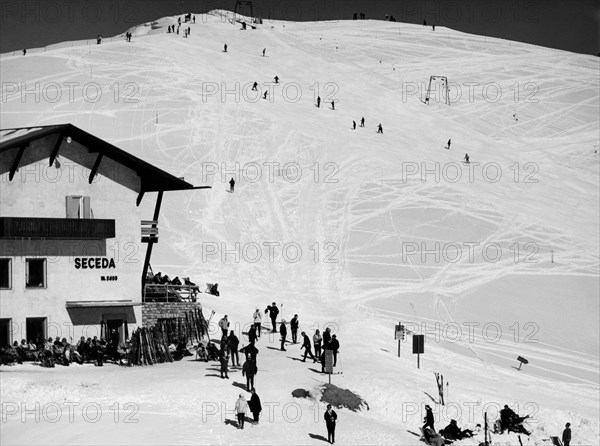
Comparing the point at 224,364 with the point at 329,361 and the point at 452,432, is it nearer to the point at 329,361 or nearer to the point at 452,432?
the point at 329,361

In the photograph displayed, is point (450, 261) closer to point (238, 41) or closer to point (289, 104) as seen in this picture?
point (289, 104)

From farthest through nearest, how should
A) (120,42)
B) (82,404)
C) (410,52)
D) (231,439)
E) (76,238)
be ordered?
(410,52) < (120,42) < (76,238) < (82,404) < (231,439)

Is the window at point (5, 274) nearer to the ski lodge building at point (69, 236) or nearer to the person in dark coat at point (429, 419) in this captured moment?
the ski lodge building at point (69, 236)

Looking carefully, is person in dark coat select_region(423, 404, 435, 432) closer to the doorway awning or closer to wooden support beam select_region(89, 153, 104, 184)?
the doorway awning

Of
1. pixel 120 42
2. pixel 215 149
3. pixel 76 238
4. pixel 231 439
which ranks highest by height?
pixel 120 42

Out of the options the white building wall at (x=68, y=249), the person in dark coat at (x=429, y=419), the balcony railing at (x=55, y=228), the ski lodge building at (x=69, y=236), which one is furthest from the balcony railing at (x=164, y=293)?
the person in dark coat at (x=429, y=419)

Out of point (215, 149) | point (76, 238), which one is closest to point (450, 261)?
point (215, 149)
